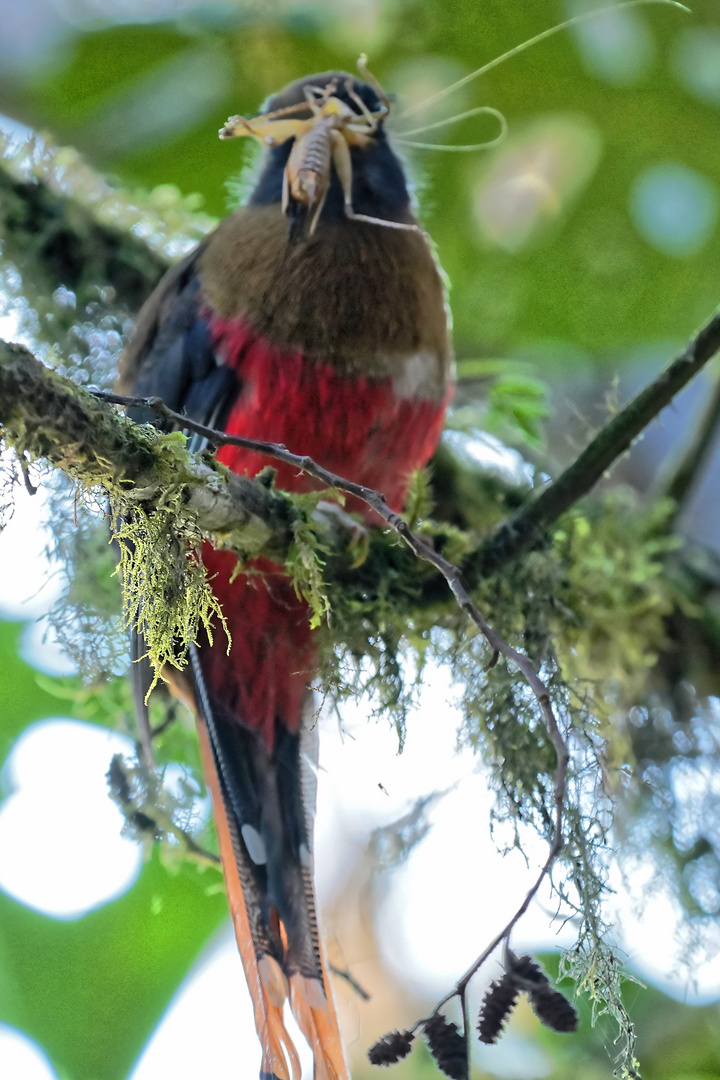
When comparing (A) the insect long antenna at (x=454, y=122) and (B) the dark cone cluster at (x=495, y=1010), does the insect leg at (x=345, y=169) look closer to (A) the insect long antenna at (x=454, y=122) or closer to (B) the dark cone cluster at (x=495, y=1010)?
(A) the insect long antenna at (x=454, y=122)

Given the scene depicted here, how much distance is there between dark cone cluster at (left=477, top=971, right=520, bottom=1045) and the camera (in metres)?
0.85

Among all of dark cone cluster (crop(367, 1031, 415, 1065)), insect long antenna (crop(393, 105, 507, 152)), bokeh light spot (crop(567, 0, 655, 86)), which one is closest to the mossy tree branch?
dark cone cluster (crop(367, 1031, 415, 1065))

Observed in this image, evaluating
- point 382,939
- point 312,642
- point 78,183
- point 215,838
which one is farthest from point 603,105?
point 382,939

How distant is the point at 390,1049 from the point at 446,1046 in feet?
0.18

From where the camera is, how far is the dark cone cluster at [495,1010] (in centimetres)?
85

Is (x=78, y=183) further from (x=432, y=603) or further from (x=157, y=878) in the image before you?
(x=157, y=878)

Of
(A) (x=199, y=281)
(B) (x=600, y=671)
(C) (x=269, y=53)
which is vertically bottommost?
(B) (x=600, y=671)

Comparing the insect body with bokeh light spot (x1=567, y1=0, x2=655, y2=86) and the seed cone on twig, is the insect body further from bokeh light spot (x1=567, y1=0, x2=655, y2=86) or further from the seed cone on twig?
the seed cone on twig

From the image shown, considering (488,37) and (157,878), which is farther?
(157,878)

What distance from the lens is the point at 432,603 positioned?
1.62 m

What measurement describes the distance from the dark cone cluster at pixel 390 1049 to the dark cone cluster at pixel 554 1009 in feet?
0.38

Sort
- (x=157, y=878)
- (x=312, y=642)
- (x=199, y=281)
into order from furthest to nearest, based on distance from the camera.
Answer: (x=157, y=878)
(x=199, y=281)
(x=312, y=642)

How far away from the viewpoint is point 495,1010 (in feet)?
2.81

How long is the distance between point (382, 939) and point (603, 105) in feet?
6.15
